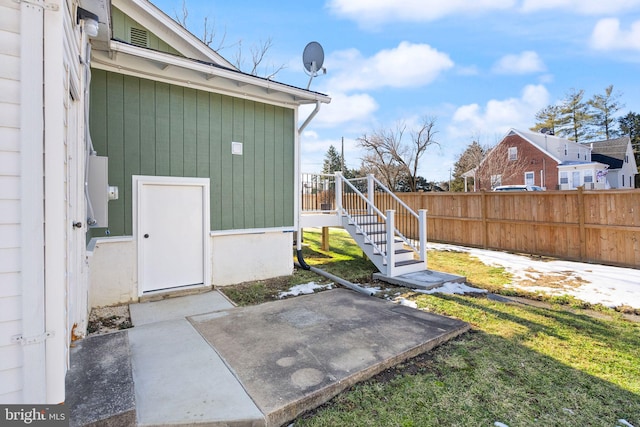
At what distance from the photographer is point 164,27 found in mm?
5660

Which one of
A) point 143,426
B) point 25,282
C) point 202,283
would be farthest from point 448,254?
point 25,282

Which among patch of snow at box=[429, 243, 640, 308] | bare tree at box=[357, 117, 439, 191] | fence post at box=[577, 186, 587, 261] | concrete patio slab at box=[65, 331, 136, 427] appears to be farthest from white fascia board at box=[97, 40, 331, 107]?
bare tree at box=[357, 117, 439, 191]

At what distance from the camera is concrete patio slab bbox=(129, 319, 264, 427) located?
Answer: 2021 millimetres

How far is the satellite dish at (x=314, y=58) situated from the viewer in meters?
6.47

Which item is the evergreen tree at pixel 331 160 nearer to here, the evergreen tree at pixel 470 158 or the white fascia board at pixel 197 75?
the evergreen tree at pixel 470 158

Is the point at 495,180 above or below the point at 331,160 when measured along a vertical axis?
below

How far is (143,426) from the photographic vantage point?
6.34 ft

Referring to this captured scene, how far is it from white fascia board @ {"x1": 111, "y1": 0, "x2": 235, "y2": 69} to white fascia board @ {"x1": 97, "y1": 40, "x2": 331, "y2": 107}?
1799 millimetres

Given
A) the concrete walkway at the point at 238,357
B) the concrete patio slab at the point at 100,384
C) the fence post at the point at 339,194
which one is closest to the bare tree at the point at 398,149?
the fence post at the point at 339,194

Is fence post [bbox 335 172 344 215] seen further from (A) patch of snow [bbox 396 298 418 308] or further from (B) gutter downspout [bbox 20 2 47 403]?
(B) gutter downspout [bbox 20 2 47 403]

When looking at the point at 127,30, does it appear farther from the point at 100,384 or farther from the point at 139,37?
the point at 100,384

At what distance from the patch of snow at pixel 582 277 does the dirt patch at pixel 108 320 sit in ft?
19.9

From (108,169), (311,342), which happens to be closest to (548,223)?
(311,342)

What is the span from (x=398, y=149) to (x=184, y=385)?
62.2 feet
